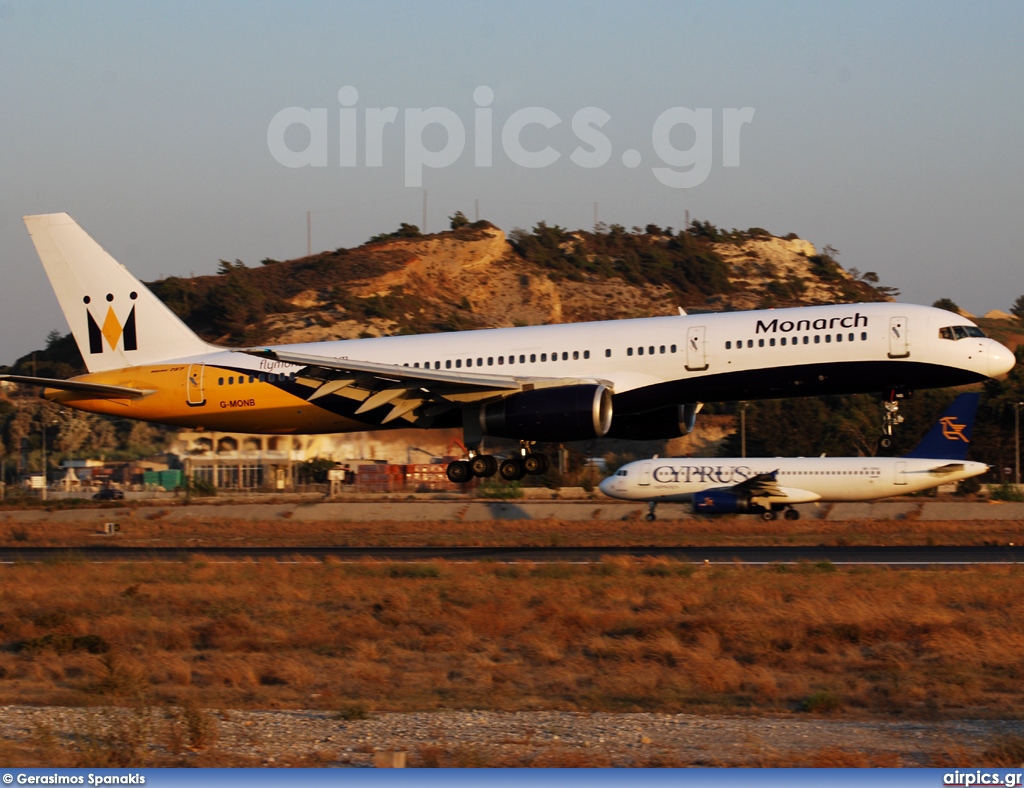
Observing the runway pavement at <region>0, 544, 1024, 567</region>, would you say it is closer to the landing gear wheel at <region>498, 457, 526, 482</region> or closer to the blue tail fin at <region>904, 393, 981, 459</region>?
the landing gear wheel at <region>498, 457, 526, 482</region>

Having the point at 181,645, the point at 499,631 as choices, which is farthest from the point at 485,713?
the point at 181,645

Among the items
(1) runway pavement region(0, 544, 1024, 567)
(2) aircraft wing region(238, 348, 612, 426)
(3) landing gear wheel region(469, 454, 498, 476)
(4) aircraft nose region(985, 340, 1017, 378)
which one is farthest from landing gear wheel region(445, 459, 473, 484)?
(4) aircraft nose region(985, 340, 1017, 378)

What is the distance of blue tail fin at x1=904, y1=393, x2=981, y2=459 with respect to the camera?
51.2 meters

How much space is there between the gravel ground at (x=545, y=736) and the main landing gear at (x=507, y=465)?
Answer: 15.7 meters

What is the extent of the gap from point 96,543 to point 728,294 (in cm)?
11067

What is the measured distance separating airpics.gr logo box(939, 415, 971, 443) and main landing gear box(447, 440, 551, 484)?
25613 millimetres

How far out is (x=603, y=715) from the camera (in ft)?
55.3

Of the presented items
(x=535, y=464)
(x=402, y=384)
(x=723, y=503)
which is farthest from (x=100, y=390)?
(x=723, y=503)

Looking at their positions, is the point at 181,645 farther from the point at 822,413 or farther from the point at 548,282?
the point at 548,282

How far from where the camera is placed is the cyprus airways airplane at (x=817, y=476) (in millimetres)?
50594

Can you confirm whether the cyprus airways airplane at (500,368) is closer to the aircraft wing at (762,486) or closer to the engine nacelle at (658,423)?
the engine nacelle at (658,423)

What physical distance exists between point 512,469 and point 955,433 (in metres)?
26.6

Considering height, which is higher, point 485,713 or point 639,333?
point 639,333

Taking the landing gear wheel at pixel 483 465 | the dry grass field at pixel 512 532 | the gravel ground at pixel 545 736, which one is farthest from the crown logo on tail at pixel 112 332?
the gravel ground at pixel 545 736
